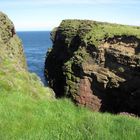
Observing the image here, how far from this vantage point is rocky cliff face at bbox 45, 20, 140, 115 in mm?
70438

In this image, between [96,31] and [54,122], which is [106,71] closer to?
[96,31]

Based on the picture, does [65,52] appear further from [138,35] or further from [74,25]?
[138,35]

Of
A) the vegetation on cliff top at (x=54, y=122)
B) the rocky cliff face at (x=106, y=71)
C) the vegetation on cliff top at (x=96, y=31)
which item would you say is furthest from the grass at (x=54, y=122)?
the vegetation on cliff top at (x=96, y=31)

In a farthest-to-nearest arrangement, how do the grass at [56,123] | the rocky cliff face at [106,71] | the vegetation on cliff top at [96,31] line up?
the vegetation on cliff top at [96,31] < the rocky cliff face at [106,71] < the grass at [56,123]

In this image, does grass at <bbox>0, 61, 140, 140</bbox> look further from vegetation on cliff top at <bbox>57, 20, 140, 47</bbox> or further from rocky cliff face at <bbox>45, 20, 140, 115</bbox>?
vegetation on cliff top at <bbox>57, 20, 140, 47</bbox>

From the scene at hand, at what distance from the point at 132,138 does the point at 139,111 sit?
5676 centimetres

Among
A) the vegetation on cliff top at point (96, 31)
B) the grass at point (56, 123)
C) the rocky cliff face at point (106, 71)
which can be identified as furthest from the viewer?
the vegetation on cliff top at point (96, 31)

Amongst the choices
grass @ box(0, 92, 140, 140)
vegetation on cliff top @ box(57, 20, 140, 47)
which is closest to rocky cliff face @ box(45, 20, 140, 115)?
vegetation on cliff top @ box(57, 20, 140, 47)

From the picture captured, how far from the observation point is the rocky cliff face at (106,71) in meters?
70.4

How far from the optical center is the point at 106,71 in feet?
239

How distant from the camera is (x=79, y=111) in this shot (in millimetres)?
13719

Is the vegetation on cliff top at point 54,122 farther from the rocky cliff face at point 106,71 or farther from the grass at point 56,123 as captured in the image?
the rocky cliff face at point 106,71

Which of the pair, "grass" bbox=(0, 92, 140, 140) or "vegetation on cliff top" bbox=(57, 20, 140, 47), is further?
"vegetation on cliff top" bbox=(57, 20, 140, 47)

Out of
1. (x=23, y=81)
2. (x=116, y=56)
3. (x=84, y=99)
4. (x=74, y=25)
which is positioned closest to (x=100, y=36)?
(x=116, y=56)
